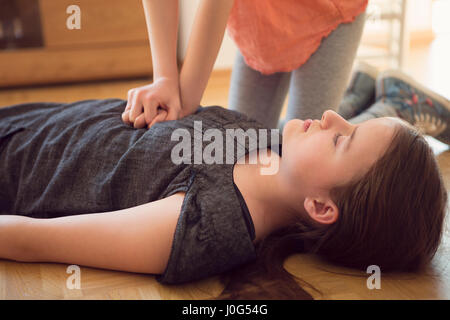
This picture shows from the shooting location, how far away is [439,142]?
141 cm

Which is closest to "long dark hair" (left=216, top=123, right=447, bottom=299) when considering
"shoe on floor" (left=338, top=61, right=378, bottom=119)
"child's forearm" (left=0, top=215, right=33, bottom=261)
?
"child's forearm" (left=0, top=215, right=33, bottom=261)

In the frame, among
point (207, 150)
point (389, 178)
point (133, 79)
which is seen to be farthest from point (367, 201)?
point (133, 79)

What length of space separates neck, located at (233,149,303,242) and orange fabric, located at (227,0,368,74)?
43cm

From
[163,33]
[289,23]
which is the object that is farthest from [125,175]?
[289,23]

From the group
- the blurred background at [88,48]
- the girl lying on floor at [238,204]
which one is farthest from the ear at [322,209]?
the blurred background at [88,48]

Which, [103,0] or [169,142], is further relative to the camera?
[103,0]

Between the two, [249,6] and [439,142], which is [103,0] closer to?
[249,6]

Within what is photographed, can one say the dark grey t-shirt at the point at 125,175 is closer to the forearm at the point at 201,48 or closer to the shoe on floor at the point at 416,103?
the forearm at the point at 201,48

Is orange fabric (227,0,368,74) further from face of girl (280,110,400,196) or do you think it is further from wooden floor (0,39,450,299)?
wooden floor (0,39,450,299)

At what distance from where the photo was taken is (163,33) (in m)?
1.05

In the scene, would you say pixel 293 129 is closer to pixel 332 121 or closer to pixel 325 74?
pixel 332 121

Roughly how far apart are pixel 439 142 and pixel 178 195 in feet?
3.12

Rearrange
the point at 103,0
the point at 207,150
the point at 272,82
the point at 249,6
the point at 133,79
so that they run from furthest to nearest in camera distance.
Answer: the point at 133,79 < the point at 103,0 < the point at 272,82 < the point at 249,6 < the point at 207,150
